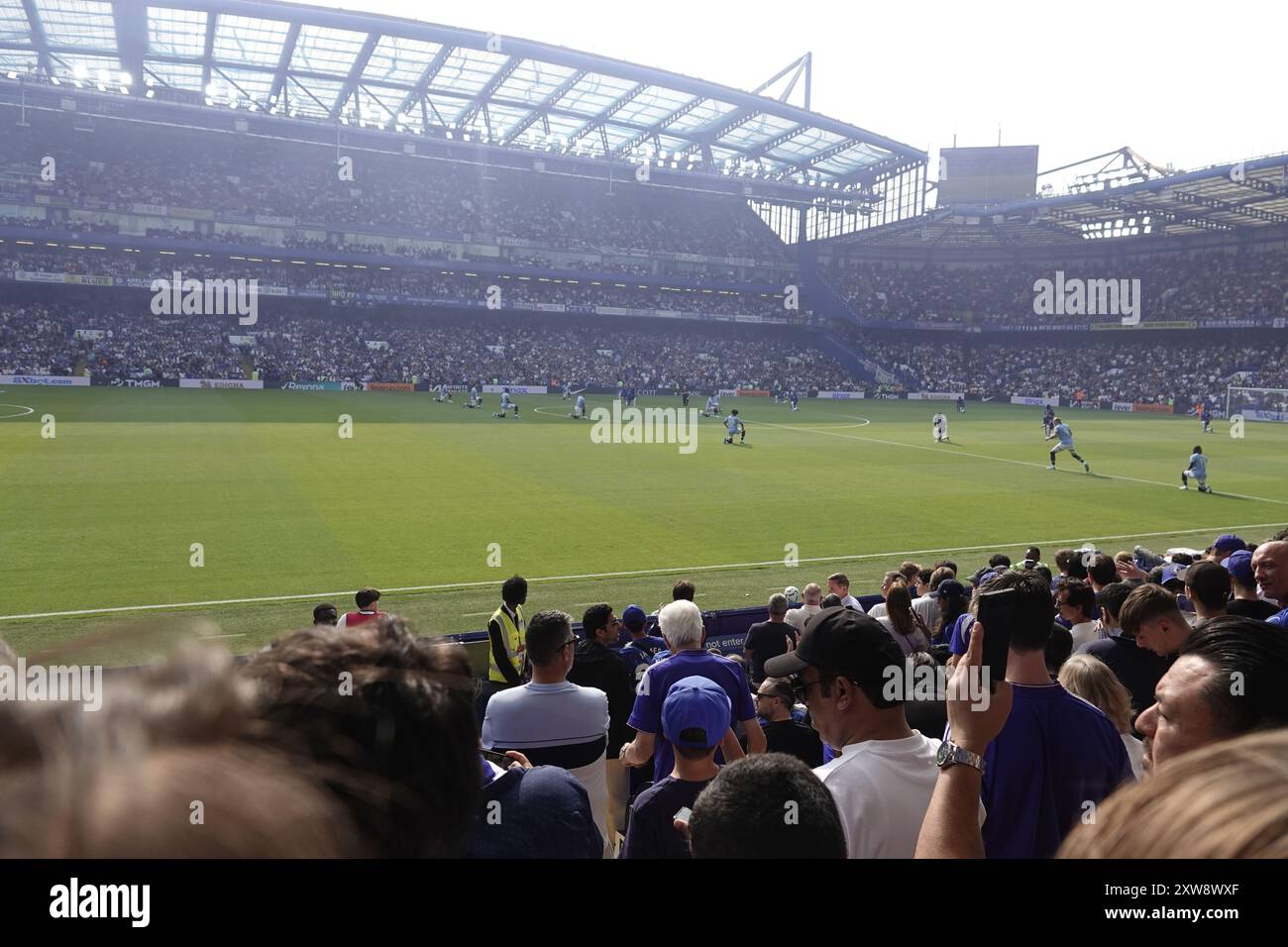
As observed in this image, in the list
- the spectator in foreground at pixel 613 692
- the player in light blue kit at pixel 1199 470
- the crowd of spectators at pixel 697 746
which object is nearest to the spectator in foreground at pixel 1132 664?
the crowd of spectators at pixel 697 746

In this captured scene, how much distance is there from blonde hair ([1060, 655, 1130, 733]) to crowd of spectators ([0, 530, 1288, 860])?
0.01 meters

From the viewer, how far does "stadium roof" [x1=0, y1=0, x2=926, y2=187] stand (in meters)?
59.4

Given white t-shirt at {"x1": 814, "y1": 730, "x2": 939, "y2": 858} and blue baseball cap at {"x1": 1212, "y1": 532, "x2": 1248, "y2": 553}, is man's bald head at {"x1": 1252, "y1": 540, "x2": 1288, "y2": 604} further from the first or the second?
white t-shirt at {"x1": 814, "y1": 730, "x2": 939, "y2": 858}

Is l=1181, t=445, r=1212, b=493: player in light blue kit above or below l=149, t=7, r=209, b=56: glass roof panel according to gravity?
below

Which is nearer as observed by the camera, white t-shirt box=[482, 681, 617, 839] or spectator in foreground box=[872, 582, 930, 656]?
white t-shirt box=[482, 681, 617, 839]

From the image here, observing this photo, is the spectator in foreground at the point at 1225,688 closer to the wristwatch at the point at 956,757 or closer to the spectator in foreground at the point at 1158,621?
the wristwatch at the point at 956,757

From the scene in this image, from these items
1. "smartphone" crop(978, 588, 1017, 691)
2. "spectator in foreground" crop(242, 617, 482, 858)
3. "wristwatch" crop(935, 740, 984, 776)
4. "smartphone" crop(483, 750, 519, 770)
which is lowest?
"smartphone" crop(483, 750, 519, 770)

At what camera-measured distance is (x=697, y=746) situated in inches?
159

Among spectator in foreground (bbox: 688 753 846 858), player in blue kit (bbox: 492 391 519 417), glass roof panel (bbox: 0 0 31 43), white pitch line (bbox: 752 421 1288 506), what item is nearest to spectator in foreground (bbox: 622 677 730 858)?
spectator in foreground (bbox: 688 753 846 858)

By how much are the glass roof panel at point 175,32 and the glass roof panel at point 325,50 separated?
250 inches

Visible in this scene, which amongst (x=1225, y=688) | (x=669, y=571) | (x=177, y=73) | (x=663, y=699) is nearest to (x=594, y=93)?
(x=177, y=73)
